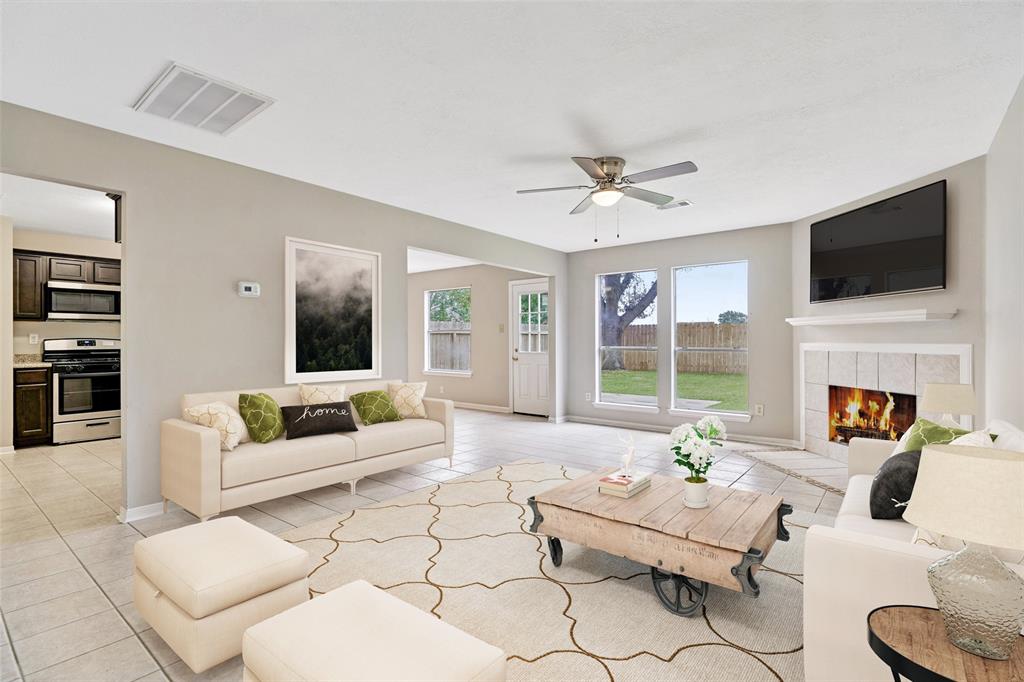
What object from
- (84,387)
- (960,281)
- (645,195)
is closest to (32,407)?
(84,387)

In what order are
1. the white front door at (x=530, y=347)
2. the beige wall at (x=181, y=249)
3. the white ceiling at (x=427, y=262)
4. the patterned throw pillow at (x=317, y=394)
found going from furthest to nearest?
the white front door at (x=530, y=347), the white ceiling at (x=427, y=262), the patterned throw pillow at (x=317, y=394), the beige wall at (x=181, y=249)

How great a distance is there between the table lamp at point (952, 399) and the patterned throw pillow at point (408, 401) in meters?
3.96

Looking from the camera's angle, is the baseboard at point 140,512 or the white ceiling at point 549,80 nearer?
the white ceiling at point 549,80

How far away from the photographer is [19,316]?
598cm

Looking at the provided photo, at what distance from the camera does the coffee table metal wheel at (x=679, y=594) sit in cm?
227

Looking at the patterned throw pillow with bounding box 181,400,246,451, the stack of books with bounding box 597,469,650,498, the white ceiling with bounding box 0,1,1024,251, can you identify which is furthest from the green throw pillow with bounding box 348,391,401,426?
the stack of books with bounding box 597,469,650,498

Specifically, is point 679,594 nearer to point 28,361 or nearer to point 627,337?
point 627,337

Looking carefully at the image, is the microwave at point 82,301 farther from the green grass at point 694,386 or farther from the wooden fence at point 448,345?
the green grass at point 694,386

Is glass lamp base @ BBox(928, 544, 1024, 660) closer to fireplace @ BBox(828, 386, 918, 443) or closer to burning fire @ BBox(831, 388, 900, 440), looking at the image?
fireplace @ BBox(828, 386, 918, 443)

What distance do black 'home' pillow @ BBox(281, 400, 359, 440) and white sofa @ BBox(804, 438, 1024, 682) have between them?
11.3 feet

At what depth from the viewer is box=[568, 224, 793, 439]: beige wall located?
6137 millimetres

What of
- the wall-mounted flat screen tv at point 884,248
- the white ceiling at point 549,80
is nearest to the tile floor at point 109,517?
the wall-mounted flat screen tv at point 884,248

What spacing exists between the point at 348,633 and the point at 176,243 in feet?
11.2

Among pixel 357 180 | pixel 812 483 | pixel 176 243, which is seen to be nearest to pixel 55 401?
pixel 176 243
